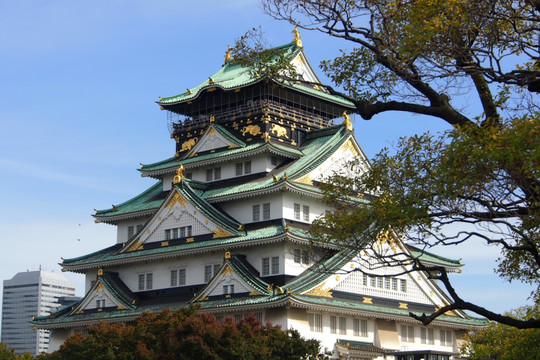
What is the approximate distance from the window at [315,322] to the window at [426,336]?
993 cm

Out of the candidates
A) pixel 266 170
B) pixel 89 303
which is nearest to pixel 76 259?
pixel 89 303

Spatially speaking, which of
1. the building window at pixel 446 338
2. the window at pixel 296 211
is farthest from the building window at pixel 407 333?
the window at pixel 296 211

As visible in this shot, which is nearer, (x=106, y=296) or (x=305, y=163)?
(x=305, y=163)

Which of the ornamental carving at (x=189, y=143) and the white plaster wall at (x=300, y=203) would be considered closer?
the white plaster wall at (x=300, y=203)

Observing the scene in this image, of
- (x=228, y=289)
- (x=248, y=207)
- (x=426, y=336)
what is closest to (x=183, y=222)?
(x=248, y=207)

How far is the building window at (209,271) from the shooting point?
61.4m

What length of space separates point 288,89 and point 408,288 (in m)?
17.6

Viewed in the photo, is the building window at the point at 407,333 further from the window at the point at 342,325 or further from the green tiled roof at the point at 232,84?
the green tiled roof at the point at 232,84

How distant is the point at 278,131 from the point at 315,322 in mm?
15942

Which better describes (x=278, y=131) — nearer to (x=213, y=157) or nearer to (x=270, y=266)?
(x=213, y=157)

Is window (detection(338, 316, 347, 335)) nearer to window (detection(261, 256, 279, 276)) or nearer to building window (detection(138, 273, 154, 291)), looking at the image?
window (detection(261, 256, 279, 276))

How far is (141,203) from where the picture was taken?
70.7 m

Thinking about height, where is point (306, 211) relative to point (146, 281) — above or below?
above

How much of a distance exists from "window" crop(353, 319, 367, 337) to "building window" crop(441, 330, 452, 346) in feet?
25.7
